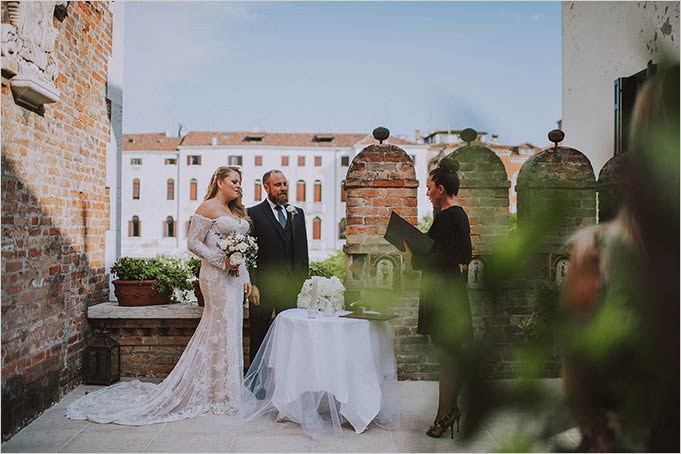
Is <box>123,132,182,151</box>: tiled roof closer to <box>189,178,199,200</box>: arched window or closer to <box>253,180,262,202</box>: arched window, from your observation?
<box>189,178,199,200</box>: arched window

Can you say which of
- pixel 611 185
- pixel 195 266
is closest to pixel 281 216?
pixel 195 266

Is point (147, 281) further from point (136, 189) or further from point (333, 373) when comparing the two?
point (136, 189)

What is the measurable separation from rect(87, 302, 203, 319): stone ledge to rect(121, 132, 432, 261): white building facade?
5104 cm

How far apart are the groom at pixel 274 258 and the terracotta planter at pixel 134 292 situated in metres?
1.16

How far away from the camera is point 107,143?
6.04 meters

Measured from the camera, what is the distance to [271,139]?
5891 centimetres

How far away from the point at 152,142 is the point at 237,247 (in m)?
58.8

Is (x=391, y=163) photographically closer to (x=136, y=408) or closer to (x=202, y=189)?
(x=136, y=408)

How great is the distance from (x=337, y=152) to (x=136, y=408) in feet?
178

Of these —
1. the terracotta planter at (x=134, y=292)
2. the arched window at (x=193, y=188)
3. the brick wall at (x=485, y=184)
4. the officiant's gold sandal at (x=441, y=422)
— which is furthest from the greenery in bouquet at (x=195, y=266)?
the arched window at (x=193, y=188)

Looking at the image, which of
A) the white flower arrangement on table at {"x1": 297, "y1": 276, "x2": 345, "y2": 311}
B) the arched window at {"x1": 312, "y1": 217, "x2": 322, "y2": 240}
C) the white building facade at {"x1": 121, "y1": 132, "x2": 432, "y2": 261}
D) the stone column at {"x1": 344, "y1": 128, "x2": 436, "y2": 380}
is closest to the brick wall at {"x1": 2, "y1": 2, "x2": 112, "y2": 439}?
the white flower arrangement on table at {"x1": 297, "y1": 276, "x2": 345, "y2": 311}

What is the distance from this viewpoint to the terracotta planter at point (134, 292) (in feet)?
19.3

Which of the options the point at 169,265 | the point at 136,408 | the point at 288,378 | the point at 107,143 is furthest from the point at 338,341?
the point at 107,143

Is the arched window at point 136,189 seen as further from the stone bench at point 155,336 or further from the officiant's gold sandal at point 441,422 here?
the officiant's gold sandal at point 441,422
